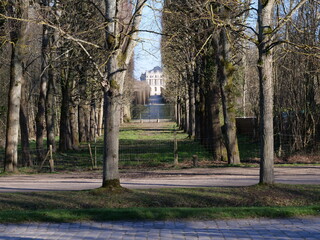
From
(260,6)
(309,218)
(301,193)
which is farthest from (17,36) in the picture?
(309,218)

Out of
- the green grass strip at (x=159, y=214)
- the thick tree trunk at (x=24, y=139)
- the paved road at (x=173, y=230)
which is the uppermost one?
the thick tree trunk at (x=24, y=139)

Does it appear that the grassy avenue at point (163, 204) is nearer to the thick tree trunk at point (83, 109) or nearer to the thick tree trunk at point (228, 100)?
the thick tree trunk at point (228, 100)

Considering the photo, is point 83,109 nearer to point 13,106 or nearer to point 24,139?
point 24,139

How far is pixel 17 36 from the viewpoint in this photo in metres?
21.0

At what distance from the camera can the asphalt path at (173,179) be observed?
14.7m

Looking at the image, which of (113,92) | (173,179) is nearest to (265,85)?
(113,92)

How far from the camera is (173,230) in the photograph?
8820 millimetres

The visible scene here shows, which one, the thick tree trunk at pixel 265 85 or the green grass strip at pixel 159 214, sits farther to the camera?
the thick tree trunk at pixel 265 85

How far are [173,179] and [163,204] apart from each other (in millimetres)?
5457

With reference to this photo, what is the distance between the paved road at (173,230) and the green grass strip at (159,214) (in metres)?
0.24

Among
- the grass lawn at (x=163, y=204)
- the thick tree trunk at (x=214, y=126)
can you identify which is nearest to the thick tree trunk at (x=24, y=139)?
the thick tree trunk at (x=214, y=126)

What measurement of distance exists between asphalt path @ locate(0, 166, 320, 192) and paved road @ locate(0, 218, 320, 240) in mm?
4766

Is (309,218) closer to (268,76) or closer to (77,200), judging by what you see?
(268,76)

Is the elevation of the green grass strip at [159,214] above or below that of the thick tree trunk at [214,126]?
below
